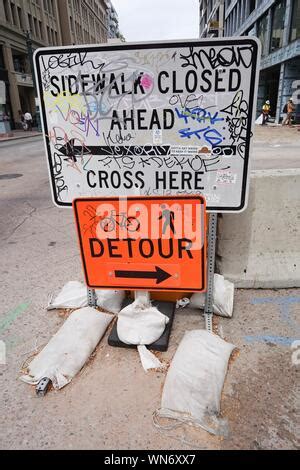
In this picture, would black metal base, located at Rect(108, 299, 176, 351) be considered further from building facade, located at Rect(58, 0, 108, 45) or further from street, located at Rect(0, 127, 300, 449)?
building facade, located at Rect(58, 0, 108, 45)

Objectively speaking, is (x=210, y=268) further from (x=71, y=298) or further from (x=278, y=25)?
(x=278, y=25)

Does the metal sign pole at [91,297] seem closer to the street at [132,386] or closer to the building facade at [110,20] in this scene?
the street at [132,386]

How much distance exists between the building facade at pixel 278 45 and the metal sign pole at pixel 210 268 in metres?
19.5

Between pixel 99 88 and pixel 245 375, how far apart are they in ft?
7.44

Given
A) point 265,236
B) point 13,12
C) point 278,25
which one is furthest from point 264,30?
point 265,236

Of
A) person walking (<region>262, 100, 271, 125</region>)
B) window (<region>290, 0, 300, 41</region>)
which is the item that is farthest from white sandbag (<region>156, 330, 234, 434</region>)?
person walking (<region>262, 100, 271, 125</region>)

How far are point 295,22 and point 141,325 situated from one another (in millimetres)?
25221

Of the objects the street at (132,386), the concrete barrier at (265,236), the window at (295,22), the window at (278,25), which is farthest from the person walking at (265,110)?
the street at (132,386)

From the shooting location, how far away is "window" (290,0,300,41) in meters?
20.7

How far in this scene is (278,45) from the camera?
24.7 metres

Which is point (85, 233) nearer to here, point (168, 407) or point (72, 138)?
point (72, 138)

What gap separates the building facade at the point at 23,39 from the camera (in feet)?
111
